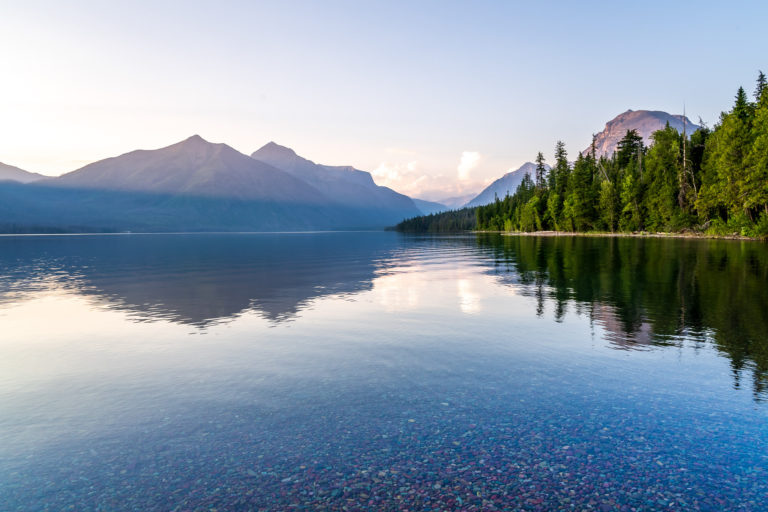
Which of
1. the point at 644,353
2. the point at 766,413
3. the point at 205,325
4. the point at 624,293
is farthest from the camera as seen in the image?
the point at 624,293

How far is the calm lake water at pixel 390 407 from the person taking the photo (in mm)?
8508

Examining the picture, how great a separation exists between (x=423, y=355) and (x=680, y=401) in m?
8.72

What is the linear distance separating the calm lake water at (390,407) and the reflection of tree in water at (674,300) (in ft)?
0.75

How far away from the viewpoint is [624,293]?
102 feet

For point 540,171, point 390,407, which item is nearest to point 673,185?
point 540,171

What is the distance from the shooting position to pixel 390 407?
12.4m

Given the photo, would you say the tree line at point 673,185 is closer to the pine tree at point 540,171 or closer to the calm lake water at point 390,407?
the pine tree at point 540,171

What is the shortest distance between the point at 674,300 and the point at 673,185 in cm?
11039

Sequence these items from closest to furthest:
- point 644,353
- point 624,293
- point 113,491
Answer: point 113,491, point 644,353, point 624,293

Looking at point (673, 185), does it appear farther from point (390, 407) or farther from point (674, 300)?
point (390, 407)

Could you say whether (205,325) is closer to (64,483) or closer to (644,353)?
(64,483)

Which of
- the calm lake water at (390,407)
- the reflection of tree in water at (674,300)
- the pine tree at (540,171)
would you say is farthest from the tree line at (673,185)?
the calm lake water at (390,407)

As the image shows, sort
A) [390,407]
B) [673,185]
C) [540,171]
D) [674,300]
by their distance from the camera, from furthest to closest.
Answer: [540,171], [673,185], [674,300], [390,407]

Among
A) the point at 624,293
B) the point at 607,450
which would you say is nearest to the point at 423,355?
the point at 607,450
